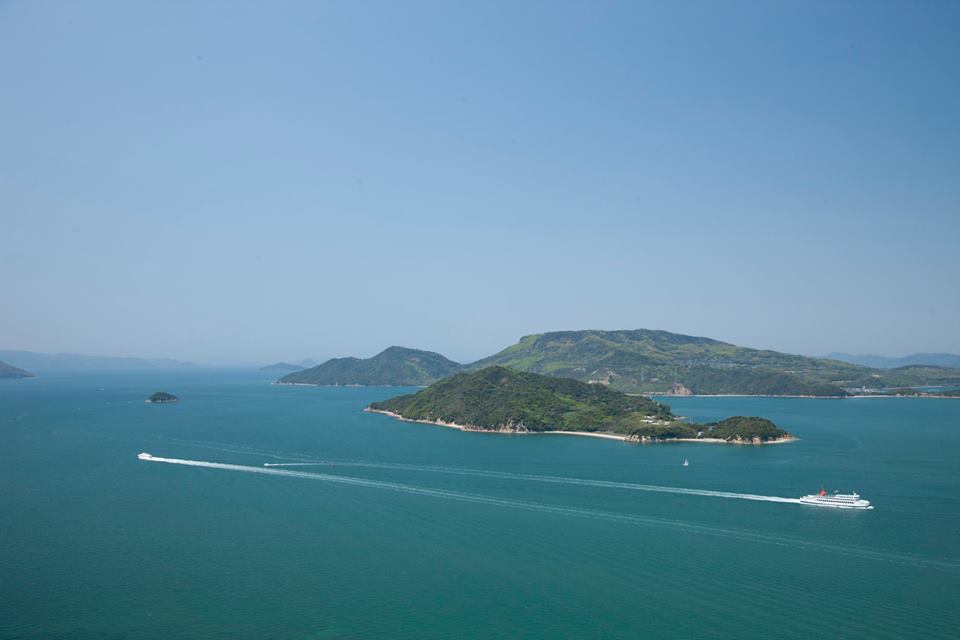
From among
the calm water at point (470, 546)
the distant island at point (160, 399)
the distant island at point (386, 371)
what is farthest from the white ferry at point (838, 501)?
the distant island at point (386, 371)

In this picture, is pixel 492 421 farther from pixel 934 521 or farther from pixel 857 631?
pixel 857 631

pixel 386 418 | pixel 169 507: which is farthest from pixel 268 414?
pixel 169 507

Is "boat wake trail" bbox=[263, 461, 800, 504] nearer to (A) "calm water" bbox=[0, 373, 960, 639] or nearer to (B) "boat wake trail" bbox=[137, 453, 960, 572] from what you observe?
(A) "calm water" bbox=[0, 373, 960, 639]

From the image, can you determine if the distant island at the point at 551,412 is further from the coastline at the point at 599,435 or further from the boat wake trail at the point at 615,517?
the boat wake trail at the point at 615,517

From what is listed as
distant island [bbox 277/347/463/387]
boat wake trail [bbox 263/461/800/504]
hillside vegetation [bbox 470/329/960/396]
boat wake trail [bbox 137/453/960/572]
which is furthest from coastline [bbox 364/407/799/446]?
distant island [bbox 277/347/463/387]

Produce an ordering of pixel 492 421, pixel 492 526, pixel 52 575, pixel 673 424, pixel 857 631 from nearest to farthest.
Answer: pixel 857 631, pixel 52 575, pixel 492 526, pixel 673 424, pixel 492 421

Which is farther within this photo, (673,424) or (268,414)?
(268,414)

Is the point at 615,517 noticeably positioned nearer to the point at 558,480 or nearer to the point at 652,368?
the point at 558,480
